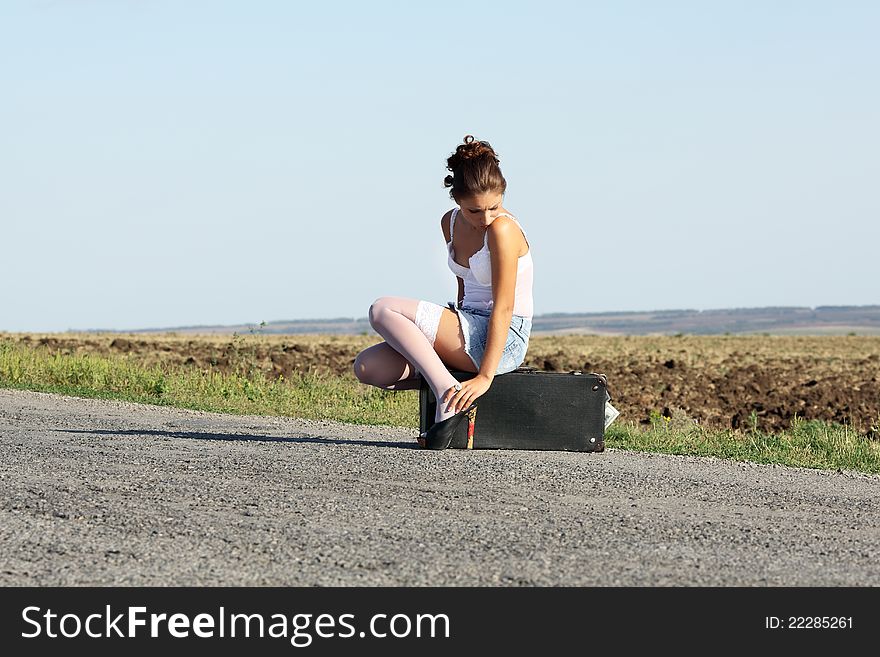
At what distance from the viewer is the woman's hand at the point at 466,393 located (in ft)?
28.6

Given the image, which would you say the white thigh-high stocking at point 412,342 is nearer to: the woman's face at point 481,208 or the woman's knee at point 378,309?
the woman's knee at point 378,309

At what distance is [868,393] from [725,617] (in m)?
19.5

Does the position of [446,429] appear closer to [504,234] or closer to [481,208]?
[504,234]

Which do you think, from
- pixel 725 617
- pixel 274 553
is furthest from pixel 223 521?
pixel 725 617

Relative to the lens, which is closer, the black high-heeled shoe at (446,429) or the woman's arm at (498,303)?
the woman's arm at (498,303)

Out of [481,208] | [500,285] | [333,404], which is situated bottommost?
[333,404]

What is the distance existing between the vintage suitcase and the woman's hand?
0.19m

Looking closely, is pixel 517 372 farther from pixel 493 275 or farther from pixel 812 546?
pixel 812 546

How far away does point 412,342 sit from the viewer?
8797mm

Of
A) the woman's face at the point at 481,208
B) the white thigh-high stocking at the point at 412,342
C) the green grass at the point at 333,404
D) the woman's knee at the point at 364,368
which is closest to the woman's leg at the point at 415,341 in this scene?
the white thigh-high stocking at the point at 412,342

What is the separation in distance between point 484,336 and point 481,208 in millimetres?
908

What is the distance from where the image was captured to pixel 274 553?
5.63 m

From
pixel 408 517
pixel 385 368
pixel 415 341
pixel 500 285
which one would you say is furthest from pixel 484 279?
pixel 408 517

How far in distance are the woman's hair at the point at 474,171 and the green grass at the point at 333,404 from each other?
3241 millimetres
